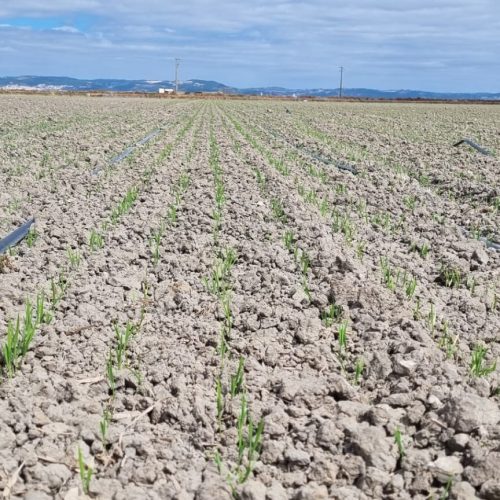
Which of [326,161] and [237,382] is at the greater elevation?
[326,161]

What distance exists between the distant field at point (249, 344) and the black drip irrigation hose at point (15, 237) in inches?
3.4

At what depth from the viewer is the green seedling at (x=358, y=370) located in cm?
348

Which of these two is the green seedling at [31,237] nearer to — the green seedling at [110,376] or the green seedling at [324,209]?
the green seedling at [110,376]

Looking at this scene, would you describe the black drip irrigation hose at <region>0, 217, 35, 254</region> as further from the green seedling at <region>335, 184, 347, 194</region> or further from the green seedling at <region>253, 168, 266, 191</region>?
the green seedling at <region>335, 184, 347, 194</region>

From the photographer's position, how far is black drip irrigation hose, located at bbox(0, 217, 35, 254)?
5.78 metres

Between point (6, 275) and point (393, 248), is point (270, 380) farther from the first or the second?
point (393, 248)

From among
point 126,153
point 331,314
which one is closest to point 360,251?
point 331,314

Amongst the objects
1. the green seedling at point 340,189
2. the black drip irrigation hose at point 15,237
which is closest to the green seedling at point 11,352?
the black drip irrigation hose at point 15,237

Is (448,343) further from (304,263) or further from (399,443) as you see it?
(304,263)

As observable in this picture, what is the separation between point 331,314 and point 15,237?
127 inches

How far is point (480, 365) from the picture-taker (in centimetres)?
354

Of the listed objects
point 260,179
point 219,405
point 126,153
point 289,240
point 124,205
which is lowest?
point 219,405

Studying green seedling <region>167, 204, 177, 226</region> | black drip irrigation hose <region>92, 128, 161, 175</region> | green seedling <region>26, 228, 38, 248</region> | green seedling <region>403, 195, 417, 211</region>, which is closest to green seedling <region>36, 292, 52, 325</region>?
green seedling <region>26, 228, 38, 248</region>

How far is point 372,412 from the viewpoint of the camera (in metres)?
3.02
